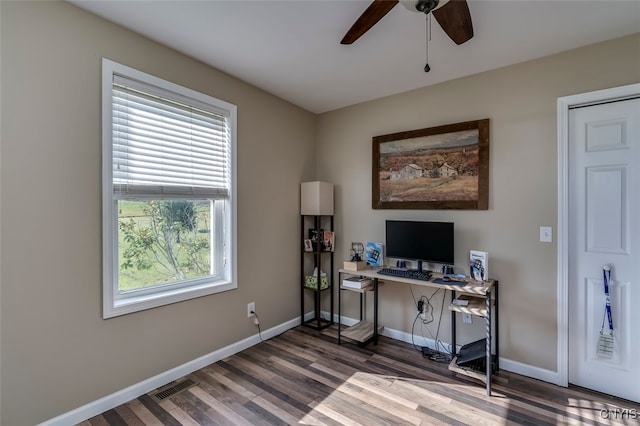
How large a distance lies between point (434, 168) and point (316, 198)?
4.07 ft

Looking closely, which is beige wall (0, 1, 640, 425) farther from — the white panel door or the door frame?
the white panel door

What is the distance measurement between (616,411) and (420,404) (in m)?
1.27

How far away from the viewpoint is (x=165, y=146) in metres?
2.28

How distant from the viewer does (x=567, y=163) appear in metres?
2.25

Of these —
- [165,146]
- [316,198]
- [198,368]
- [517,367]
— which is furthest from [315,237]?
[517,367]

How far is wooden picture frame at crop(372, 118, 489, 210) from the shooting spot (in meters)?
2.61

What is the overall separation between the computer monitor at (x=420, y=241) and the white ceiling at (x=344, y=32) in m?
1.36

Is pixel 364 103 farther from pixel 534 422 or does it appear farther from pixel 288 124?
pixel 534 422

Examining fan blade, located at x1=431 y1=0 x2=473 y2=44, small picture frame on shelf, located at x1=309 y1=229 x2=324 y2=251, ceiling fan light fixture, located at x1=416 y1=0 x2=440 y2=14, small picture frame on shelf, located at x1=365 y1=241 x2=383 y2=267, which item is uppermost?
fan blade, located at x1=431 y1=0 x2=473 y2=44

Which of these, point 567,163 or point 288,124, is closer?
point 567,163

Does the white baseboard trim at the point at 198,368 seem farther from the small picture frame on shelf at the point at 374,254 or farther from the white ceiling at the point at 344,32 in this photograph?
the white ceiling at the point at 344,32

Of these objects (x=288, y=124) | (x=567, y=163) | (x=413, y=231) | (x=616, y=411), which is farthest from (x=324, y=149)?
(x=616, y=411)

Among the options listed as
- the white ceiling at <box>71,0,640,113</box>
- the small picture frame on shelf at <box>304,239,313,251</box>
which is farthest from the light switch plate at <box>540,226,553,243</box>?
the small picture frame on shelf at <box>304,239,313,251</box>

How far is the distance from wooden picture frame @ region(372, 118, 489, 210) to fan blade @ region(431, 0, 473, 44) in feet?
3.68
